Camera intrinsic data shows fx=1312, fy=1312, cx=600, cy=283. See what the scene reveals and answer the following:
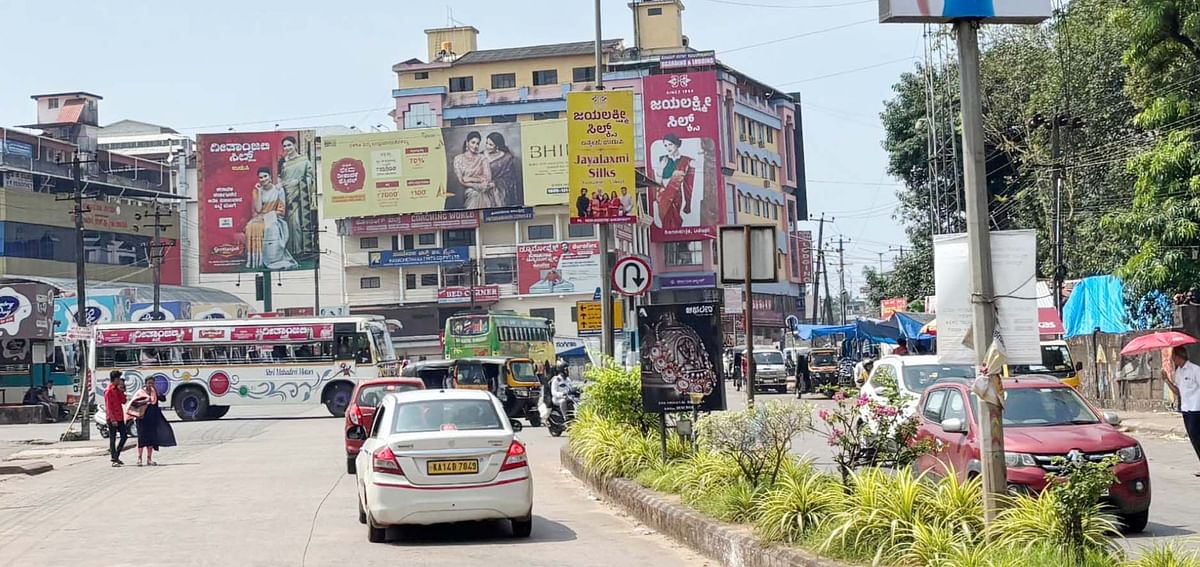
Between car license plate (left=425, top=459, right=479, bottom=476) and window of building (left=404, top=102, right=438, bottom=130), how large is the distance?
83.9 meters

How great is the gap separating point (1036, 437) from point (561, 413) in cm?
1831

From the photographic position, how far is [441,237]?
83000 mm

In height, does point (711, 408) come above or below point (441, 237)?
below

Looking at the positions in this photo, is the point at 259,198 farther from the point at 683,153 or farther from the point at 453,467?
the point at 453,467

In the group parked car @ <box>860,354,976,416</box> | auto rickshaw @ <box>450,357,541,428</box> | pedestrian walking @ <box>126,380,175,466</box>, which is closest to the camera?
parked car @ <box>860,354,976,416</box>

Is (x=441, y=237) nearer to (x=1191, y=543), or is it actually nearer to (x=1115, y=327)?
(x=1115, y=327)

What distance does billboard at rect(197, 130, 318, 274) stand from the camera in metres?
82.1

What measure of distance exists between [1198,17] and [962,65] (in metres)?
17.4

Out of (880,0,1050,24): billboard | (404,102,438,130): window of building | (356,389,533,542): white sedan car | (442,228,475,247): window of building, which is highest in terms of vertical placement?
(404,102,438,130): window of building

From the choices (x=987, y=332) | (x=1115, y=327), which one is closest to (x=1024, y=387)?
(x=987, y=332)

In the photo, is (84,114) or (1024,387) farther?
(84,114)

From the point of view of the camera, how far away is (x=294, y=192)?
8256 cm

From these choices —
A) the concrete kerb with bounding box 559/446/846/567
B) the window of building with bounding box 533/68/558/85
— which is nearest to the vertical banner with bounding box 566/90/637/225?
the concrete kerb with bounding box 559/446/846/567

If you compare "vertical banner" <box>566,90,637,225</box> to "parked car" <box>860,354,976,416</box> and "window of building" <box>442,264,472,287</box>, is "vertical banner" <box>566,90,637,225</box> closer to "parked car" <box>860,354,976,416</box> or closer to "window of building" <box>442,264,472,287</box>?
"parked car" <box>860,354,976,416</box>
